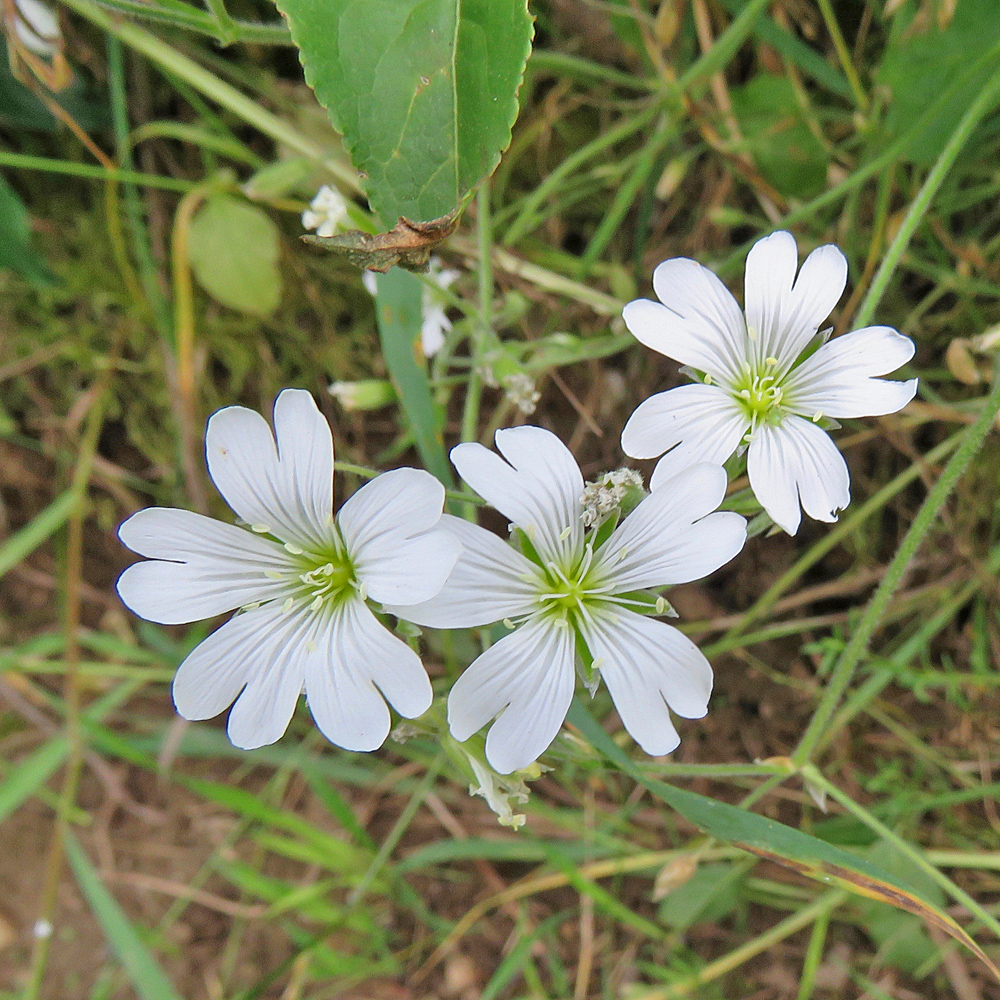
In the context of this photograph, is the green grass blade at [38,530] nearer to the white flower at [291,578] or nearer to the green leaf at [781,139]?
the white flower at [291,578]

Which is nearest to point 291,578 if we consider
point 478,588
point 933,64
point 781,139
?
point 478,588

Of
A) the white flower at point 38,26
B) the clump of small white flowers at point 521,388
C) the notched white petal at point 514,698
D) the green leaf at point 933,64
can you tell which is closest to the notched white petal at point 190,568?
the notched white petal at point 514,698

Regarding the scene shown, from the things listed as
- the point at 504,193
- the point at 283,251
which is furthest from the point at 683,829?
the point at 283,251

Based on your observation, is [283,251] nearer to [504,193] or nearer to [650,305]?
[504,193]

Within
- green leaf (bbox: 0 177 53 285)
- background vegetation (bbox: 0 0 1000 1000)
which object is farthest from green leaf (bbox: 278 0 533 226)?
green leaf (bbox: 0 177 53 285)

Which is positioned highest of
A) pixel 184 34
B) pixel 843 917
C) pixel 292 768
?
pixel 184 34

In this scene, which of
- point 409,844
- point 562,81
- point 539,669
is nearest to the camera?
point 539,669

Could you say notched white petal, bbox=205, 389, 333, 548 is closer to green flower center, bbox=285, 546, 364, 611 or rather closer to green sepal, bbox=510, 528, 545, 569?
green flower center, bbox=285, 546, 364, 611
